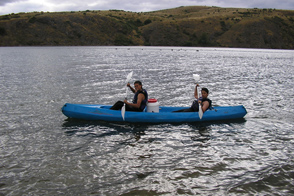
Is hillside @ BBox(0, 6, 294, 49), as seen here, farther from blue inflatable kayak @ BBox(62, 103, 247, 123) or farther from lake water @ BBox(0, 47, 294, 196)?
lake water @ BBox(0, 47, 294, 196)

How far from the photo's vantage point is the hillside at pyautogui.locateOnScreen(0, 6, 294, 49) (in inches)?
3442

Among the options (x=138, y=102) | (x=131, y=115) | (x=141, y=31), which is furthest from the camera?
(x=141, y=31)

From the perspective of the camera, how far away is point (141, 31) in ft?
359

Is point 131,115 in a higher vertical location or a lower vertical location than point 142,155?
higher

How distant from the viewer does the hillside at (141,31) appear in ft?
287

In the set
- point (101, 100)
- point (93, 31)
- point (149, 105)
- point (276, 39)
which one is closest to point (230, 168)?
point (149, 105)

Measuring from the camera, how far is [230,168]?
7.28 metres

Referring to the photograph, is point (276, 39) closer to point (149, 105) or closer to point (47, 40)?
point (47, 40)

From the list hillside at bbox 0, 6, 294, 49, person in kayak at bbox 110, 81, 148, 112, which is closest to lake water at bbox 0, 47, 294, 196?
person in kayak at bbox 110, 81, 148, 112

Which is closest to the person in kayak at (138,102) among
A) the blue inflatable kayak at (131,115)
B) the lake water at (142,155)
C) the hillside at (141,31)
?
the blue inflatable kayak at (131,115)

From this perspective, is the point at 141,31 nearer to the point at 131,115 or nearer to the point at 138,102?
the point at 138,102

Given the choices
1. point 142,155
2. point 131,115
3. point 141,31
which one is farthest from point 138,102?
point 141,31

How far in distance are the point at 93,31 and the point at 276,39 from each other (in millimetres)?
71985

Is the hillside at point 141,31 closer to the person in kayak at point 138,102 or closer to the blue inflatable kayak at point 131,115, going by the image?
the blue inflatable kayak at point 131,115
